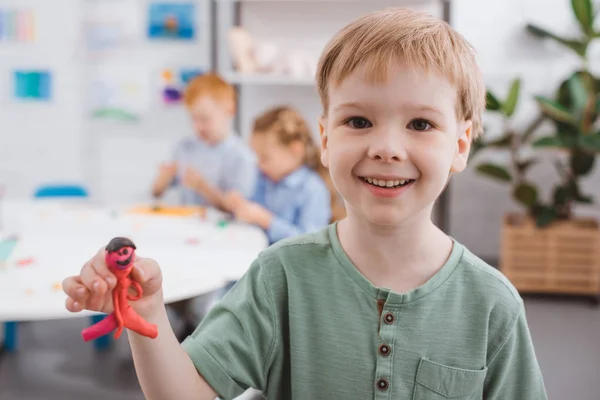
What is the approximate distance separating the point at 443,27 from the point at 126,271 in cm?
47

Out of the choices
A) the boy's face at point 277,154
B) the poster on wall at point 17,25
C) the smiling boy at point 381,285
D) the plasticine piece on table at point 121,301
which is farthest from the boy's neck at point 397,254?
the poster on wall at point 17,25

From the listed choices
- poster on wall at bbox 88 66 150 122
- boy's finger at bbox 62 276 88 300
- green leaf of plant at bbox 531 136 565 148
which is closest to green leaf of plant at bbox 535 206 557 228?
green leaf of plant at bbox 531 136 565 148

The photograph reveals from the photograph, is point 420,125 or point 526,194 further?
point 526,194

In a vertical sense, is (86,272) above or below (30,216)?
above

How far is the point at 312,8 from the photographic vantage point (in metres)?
4.16

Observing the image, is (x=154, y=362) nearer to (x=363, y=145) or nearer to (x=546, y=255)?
(x=363, y=145)

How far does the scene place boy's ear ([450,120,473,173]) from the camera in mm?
838

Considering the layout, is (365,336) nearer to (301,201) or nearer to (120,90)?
(301,201)

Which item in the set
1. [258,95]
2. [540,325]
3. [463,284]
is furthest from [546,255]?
[463,284]

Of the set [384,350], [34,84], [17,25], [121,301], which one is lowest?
[384,350]

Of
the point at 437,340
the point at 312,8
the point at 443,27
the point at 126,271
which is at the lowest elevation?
the point at 437,340

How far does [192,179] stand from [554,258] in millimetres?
1902

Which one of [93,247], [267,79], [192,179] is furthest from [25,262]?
[267,79]

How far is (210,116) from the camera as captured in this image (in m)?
2.98
